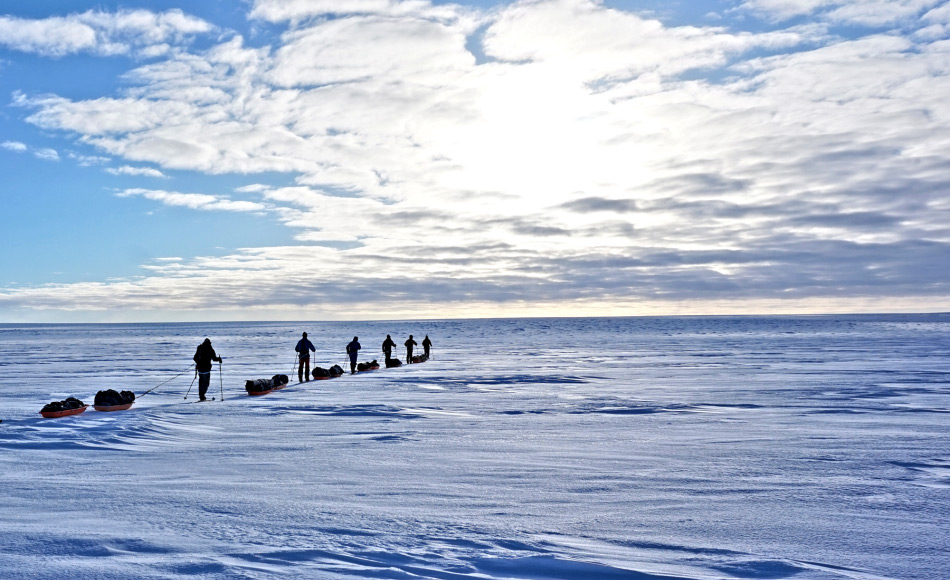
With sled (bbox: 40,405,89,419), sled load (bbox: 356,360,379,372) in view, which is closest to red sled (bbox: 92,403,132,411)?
sled (bbox: 40,405,89,419)

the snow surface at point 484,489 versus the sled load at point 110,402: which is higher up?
the sled load at point 110,402

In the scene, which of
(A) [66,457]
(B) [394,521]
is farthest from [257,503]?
(A) [66,457]

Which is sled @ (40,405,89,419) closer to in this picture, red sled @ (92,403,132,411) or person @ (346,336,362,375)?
red sled @ (92,403,132,411)

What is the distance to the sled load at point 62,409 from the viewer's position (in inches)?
545

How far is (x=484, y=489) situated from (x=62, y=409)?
10115 mm

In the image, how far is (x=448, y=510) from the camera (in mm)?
7289

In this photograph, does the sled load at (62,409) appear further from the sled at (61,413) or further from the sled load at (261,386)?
the sled load at (261,386)

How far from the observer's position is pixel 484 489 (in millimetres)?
8203

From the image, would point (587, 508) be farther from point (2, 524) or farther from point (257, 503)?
point (2, 524)

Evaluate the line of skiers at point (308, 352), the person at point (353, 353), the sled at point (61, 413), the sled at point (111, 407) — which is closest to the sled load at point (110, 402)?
the sled at point (111, 407)

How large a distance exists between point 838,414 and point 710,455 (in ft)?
19.2

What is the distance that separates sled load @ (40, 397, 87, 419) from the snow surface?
45 cm

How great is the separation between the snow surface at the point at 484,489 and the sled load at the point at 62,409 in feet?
1.47

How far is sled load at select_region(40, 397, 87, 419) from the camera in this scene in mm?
13852
